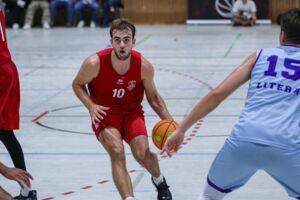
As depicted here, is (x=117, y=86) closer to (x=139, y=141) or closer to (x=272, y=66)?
(x=139, y=141)

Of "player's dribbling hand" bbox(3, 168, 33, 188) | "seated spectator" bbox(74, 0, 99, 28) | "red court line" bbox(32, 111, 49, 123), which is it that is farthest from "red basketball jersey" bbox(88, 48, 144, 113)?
"seated spectator" bbox(74, 0, 99, 28)

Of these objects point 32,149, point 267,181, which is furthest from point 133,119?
point 32,149

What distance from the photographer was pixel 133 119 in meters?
7.15

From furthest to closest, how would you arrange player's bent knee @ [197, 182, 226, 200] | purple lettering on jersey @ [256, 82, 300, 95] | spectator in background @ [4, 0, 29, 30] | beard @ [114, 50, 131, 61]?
spectator in background @ [4, 0, 29, 30] → beard @ [114, 50, 131, 61] → player's bent knee @ [197, 182, 226, 200] → purple lettering on jersey @ [256, 82, 300, 95]

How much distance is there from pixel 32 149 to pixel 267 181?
10.3ft

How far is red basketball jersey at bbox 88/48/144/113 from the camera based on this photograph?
7043mm

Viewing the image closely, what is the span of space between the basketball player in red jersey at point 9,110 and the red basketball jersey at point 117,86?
0.83 meters

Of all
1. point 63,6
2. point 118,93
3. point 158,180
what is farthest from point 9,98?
point 63,6

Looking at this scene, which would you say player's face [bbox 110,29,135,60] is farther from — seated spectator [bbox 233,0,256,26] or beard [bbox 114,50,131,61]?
seated spectator [bbox 233,0,256,26]

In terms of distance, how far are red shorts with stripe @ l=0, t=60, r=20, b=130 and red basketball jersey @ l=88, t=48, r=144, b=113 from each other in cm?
82

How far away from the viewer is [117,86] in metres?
7.06

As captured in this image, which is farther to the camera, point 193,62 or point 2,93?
point 193,62

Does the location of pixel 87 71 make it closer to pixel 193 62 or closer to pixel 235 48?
pixel 193 62

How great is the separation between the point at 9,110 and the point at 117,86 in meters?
1.15
